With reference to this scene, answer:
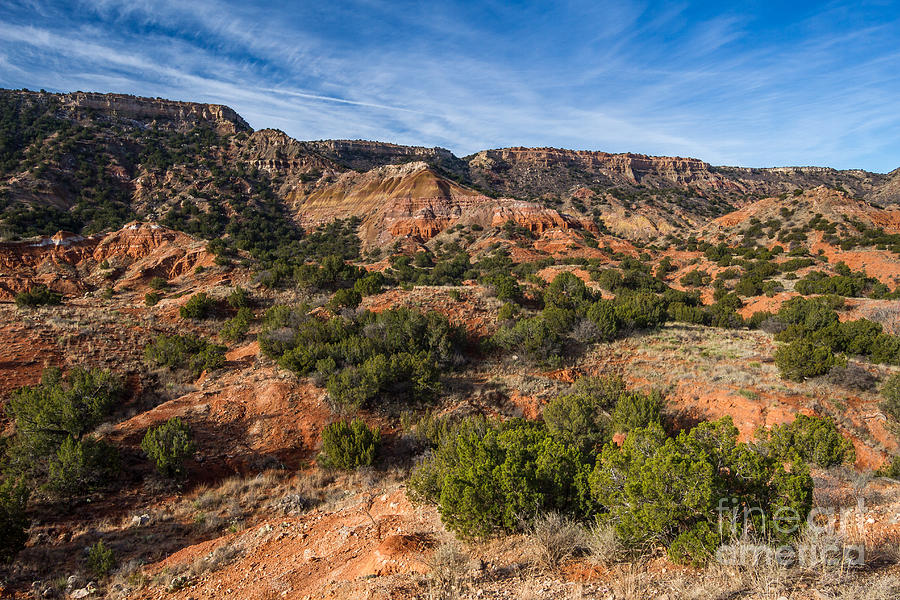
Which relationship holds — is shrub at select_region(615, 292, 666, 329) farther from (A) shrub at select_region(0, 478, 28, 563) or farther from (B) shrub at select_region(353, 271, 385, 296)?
(A) shrub at select_region(0, 478, 28, 563)

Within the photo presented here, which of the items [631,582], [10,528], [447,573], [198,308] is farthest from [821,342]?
[198,308]

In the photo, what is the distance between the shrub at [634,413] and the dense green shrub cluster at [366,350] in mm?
5623

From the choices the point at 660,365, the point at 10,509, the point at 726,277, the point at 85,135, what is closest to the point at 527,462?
the point at 10,509

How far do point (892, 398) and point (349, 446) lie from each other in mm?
15525

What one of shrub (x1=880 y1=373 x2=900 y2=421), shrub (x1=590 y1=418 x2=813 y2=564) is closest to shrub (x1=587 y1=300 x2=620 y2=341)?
shrub (x1=880 y1=373 x2=900 y2=421)

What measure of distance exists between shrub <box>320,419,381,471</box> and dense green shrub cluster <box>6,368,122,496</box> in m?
4.78

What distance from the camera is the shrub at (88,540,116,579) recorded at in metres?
6.75

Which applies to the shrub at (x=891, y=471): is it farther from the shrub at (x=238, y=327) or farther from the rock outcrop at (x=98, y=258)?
the rock outcrop at (x=98, y=258)

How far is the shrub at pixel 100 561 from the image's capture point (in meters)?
6.75

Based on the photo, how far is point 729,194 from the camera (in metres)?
105

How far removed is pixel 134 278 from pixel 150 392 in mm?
20395

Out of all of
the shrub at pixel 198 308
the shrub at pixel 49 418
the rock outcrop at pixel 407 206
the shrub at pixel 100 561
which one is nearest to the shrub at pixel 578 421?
the shrub at pixel 100 561

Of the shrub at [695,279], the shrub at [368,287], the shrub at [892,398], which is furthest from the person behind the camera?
the shrub at [695,279]

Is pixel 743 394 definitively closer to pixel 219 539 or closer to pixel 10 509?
pixel 219 539
